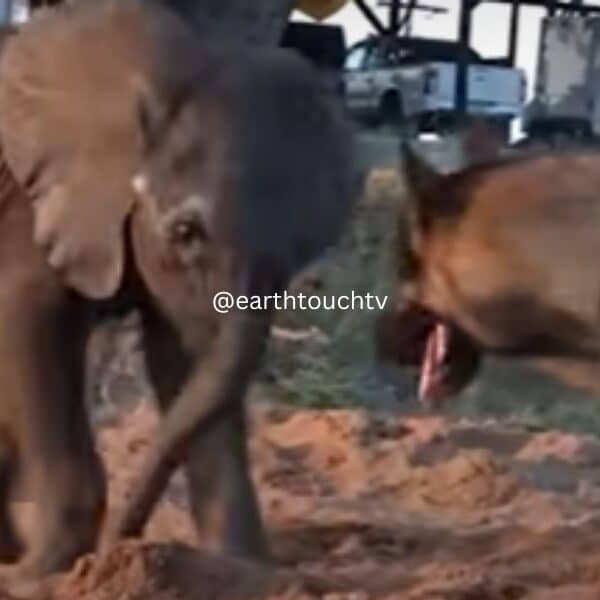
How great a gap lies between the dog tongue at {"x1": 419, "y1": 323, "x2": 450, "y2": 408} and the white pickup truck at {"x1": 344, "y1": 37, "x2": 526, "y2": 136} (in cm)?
1338

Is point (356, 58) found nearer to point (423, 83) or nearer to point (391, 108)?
point (423, 83)

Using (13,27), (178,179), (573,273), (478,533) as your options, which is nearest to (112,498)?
(478,533)

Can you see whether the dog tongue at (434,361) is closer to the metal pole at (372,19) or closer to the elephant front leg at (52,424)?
the elephant front leg at (52,424)

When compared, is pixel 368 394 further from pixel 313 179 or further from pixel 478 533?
pixel 313 179

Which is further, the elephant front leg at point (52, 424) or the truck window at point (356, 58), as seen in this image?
the truck window at point (356, 58)

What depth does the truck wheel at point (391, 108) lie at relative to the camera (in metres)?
17.7

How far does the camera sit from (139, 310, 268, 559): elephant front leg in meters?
4.52

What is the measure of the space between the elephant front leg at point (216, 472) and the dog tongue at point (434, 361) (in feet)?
3.44

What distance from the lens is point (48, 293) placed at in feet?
14.0

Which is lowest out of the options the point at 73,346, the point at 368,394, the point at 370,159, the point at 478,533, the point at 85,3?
the point at 368,394

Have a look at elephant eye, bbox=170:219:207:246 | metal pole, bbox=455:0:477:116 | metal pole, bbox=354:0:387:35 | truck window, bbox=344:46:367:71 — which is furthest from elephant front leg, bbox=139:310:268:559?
metal pole, bbox=354:0:387:35

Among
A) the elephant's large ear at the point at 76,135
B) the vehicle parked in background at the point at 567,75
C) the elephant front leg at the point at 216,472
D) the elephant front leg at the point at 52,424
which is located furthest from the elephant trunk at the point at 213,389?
the vehicle parked in background at the point at 567,75

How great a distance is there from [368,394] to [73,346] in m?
3.57

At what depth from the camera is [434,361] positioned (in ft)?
11.1
